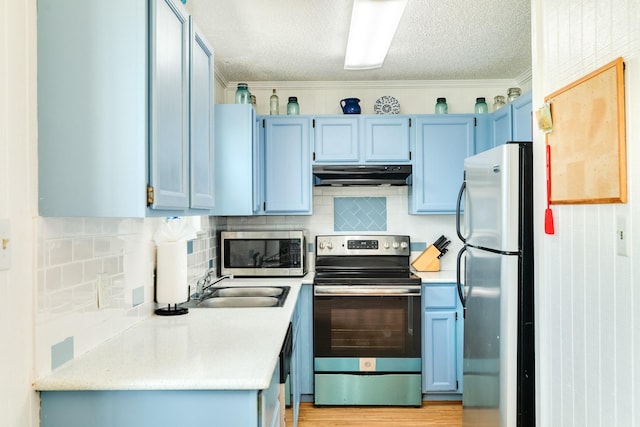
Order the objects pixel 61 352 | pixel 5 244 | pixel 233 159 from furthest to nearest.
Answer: pixel 233 159 < pixel 61 352 < pixel 5 244

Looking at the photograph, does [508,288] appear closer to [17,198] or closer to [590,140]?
[590,140]

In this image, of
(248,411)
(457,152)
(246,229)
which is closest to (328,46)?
(457,152)

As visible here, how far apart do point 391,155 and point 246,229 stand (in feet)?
4.33

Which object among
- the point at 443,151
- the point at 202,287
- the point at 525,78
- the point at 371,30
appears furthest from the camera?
the point at 525,78

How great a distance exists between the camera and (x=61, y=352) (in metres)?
1.49

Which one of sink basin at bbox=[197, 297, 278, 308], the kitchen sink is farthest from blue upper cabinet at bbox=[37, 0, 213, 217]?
sink basin at bbox=[197, 297, 278, 308]

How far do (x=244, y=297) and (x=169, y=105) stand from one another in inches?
60.3

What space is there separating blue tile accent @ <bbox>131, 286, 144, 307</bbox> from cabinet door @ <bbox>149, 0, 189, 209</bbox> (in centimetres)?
59

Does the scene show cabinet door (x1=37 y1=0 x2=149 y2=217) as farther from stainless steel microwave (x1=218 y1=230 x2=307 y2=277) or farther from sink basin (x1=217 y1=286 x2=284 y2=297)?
stainless steel microwave (x1=218 y1=230 x2=307 y2=277)

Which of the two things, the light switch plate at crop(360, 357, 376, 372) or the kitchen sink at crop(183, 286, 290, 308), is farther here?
the light switch plate at crop(360, 357, 376, 372)

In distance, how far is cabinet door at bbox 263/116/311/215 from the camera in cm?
361

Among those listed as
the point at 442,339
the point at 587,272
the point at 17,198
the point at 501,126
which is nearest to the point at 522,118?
the point at 501,126

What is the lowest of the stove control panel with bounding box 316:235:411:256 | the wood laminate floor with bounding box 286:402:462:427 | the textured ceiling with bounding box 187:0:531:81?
the wood laminate floor with bounding box 286:402:462:427

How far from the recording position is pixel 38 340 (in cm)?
138
